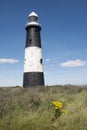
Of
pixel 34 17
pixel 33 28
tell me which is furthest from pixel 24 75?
pixel 34 17

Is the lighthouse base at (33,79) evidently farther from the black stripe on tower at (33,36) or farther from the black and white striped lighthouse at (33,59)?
the black stripe on tower at (33,36)

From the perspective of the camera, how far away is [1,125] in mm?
6590

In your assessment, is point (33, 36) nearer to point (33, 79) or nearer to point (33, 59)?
point (33, 59)

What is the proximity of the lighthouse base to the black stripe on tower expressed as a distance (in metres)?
3.05

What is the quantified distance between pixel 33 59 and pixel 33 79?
6.68 ft

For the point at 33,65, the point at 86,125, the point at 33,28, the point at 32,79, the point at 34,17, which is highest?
the point at 34,17

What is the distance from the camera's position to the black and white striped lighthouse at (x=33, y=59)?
20600 millimetres

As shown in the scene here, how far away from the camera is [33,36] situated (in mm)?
21641

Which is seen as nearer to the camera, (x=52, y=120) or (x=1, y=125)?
(x=1, y=125)

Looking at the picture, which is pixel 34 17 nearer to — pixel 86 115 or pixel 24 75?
pixel 24 75

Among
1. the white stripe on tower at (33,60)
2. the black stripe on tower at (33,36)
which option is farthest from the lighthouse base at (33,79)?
A: the black stripe on tower at (33,36)

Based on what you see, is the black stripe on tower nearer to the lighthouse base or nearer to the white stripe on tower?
the white stripe on tower

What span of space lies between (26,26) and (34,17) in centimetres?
140

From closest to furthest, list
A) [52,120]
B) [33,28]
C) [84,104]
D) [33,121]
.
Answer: [33,121]
[52,120]
[84,104]
[33,28]
